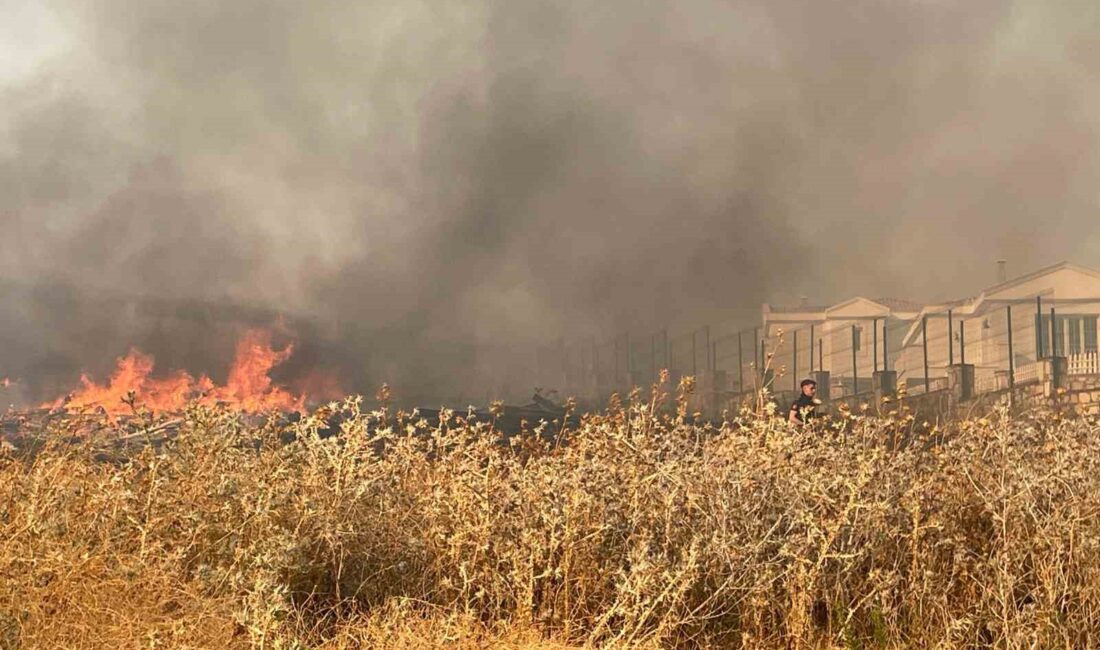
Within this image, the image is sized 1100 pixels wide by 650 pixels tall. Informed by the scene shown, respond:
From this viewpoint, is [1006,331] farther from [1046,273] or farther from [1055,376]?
[1055,376]

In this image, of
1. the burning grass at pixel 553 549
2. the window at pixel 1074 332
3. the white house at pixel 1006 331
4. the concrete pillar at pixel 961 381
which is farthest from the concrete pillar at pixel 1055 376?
the window at pixel 1074 332

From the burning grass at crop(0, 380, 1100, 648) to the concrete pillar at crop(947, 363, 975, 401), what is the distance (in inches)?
738

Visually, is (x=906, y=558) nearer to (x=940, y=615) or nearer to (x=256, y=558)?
(x=940, y=615)

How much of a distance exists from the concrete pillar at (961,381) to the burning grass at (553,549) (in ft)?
61.5

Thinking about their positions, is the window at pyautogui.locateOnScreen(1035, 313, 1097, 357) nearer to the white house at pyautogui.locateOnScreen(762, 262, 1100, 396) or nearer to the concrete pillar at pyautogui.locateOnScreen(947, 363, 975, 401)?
the white house at pyautogui.locateOnScreen(762, 262, 1100, 396)

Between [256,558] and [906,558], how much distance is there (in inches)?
121

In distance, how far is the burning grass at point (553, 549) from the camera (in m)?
4.88

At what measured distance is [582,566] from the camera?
17.9ft

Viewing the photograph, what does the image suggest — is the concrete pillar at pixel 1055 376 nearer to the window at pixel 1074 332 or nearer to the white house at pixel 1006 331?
the white house at pixel 1006 331

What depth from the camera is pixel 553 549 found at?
524 centimetres

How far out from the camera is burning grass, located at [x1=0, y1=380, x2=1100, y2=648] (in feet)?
16.0

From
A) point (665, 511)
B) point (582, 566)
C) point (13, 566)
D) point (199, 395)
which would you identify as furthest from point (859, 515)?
point (13, 566)

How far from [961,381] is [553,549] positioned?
72.3 ft

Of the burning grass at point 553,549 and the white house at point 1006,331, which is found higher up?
the white house at point 1006,331
